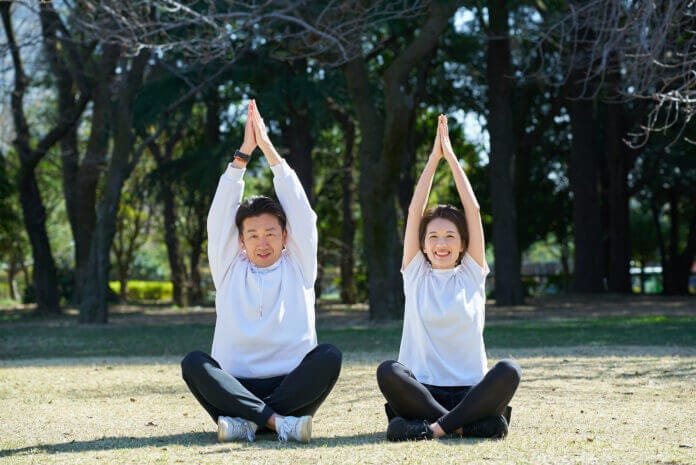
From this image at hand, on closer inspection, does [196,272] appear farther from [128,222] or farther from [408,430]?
[408,430]

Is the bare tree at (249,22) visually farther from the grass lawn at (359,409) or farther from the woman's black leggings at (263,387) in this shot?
the woman's black leggings at (263,387)

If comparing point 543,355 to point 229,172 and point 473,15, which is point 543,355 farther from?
point 473,15

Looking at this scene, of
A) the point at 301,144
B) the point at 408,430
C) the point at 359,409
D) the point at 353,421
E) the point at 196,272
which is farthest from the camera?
the point at 196,272

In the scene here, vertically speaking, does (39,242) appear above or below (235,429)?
above

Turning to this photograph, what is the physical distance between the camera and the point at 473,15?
24031 mm

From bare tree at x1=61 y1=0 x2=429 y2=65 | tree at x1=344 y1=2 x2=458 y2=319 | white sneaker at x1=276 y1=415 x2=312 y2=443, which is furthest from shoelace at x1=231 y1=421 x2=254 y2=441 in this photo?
tree at x1=344 y1=2 x2=458 y2=319

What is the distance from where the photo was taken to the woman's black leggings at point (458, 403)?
537 centimetres

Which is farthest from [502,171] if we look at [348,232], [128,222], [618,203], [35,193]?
[128,222]

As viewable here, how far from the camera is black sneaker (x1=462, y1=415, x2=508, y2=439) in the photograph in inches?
215

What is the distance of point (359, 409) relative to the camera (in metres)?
7.17

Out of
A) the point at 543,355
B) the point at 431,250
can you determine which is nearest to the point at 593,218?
the point at 543,355

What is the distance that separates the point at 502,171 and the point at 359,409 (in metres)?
15.7

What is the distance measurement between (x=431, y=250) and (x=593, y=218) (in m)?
21.9

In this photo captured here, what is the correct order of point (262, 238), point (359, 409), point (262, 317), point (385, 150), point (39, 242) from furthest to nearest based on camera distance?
point (39, 242) → point (385, 150) → point (359, 409) → point (262, 238) → point (262, 317)
